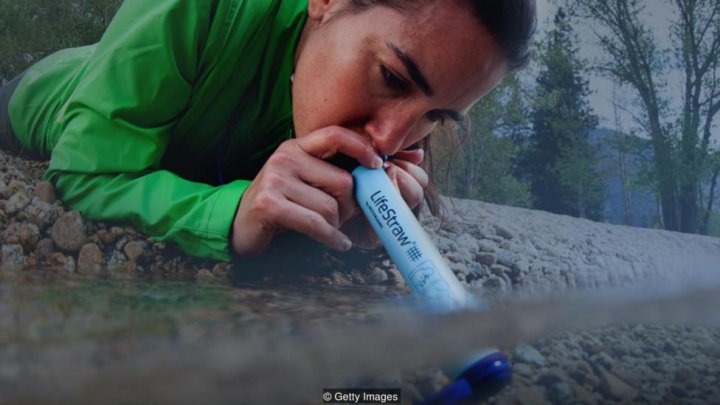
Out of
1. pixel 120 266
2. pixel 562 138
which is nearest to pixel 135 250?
pixel 120 266

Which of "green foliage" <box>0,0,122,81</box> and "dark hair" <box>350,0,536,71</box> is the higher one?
"dark hair" <box>350,0,536,71</box>

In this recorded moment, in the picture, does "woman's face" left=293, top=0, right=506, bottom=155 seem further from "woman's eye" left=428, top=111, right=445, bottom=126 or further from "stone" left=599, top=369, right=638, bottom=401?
"stone" left=599, top=369, right=638, bottom=401

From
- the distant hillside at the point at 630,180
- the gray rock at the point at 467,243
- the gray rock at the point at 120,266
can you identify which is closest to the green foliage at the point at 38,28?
the gray rock at the point at 120,266

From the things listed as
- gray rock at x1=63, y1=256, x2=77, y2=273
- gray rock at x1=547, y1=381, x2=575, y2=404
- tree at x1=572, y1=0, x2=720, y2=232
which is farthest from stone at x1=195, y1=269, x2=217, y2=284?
tree at x1=572, y1=0, x2=720, y2=232

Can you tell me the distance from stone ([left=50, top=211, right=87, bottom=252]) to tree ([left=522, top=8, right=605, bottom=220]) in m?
0.45

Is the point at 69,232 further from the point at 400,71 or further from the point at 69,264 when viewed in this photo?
the point at 400,71

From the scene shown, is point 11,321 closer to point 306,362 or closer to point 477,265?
point 306,362

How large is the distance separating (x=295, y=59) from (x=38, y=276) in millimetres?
348

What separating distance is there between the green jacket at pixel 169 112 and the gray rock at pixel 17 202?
0.11 ft

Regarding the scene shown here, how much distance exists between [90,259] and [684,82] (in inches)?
24.7

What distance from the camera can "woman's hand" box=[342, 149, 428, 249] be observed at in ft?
2.28

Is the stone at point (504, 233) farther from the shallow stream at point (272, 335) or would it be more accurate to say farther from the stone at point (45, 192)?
the stone at point (45, 192)

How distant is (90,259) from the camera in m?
0.68

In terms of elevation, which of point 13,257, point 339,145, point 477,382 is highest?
point 339,145
